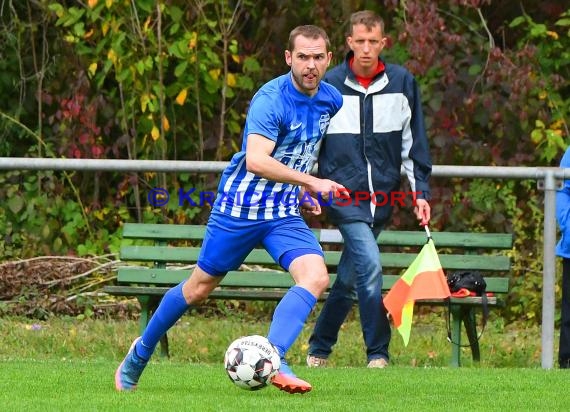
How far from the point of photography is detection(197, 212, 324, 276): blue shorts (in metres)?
6.81

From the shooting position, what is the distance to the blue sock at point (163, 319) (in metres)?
6.85

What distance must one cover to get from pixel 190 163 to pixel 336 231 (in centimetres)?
119

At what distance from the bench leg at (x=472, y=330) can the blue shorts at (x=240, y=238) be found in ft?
8.31

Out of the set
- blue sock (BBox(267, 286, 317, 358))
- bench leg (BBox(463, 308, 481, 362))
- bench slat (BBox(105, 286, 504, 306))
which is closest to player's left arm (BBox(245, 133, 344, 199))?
blue sock (BBox(267, 286, 317, 358))

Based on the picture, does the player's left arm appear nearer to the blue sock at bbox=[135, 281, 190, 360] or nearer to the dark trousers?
the blue sock at bbox=[135, 281, 190, 360]

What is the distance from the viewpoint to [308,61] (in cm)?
678

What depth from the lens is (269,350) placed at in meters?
6.37

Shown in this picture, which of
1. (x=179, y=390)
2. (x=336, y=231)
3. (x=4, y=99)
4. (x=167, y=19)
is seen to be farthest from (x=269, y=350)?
(x=4, y=99)

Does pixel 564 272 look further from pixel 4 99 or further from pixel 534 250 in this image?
pixel 4 99

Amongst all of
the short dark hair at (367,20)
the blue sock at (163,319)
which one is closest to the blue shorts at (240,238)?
the blue sock at (163,319)

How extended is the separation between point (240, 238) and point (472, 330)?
2.79m

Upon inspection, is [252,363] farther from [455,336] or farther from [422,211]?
[455,336]

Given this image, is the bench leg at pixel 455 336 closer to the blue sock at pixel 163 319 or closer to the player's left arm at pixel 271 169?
the blue sock at pixel 163 319

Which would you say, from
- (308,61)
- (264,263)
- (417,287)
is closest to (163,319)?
(308,61)
